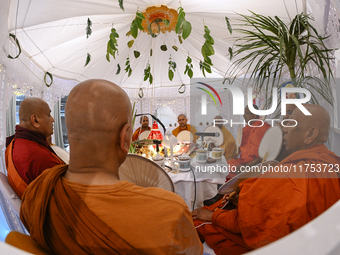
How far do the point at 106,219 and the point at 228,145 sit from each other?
1.90m

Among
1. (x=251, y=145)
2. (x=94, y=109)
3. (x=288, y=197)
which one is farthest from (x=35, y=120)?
(x=251, y=145)

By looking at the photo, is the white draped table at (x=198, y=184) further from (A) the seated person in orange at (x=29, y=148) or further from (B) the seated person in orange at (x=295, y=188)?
(A) the seated person in orange at (x=29, y=148)

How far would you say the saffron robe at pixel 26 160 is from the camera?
0.90 metres

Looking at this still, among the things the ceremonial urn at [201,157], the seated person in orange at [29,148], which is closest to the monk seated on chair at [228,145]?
the ceremonial urn at [201,157]

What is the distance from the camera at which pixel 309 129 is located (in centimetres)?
75

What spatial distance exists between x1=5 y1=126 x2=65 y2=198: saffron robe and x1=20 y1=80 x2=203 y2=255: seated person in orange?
555mm

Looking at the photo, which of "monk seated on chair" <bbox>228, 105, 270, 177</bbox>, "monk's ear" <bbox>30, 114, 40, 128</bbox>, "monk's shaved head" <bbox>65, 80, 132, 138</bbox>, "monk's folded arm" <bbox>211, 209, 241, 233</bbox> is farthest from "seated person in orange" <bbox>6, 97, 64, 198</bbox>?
"monk seated on chair" <bbox>228, 105, 270, 177</bbox>

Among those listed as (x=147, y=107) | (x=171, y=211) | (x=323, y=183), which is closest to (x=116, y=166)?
(x=171, y=211)

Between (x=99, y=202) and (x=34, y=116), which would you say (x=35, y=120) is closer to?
(x=34, y=116)

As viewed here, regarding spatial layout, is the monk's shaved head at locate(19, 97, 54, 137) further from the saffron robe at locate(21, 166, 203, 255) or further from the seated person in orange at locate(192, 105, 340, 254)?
the seated person in orange at locate(192, 105, 340, 254)

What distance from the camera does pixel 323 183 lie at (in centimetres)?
66

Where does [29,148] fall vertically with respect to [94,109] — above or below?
below

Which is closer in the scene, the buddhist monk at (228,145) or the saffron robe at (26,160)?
the saffron robe at (26,160)

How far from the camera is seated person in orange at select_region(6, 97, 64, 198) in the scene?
919 mm
